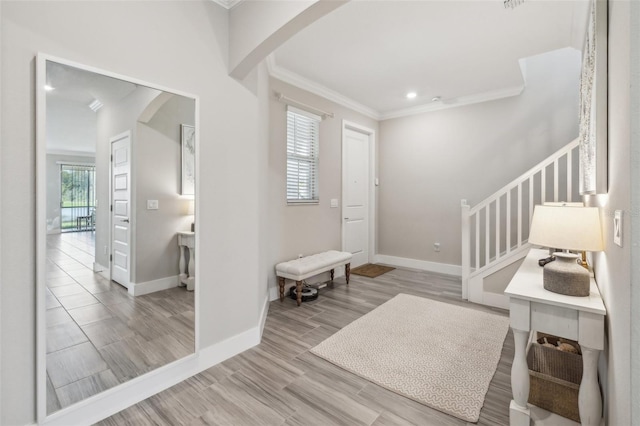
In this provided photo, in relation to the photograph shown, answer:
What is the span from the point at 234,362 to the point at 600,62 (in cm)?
275

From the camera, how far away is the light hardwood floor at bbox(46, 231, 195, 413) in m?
1.45

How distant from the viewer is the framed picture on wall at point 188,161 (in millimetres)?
1965

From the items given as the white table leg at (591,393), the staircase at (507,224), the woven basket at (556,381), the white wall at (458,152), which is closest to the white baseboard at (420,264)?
the white wall at (458,152)

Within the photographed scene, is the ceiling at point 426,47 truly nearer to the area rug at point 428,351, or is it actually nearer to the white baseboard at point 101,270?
the white baseboard at point 101,270

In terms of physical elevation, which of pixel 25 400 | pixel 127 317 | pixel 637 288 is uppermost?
pixel 637 288

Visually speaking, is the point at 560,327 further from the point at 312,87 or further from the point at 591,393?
the point at 312,87

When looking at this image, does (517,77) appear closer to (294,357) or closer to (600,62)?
(600,62)

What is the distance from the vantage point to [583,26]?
237 cm

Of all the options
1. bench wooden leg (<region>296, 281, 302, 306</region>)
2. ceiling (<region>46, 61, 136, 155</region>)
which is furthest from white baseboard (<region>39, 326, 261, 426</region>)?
ceiling (<region>46, 61, 136, 155</region>)

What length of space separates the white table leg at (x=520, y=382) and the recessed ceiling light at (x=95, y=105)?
8.23 ft

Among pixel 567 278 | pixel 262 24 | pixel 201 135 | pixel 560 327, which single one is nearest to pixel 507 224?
pixel 567 278

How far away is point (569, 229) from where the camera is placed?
1.52m

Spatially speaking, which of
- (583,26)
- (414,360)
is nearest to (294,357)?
(414,360)

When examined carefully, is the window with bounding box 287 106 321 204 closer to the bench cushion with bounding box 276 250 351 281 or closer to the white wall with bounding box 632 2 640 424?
the bench cushion with bounding box 276 250 351 281
